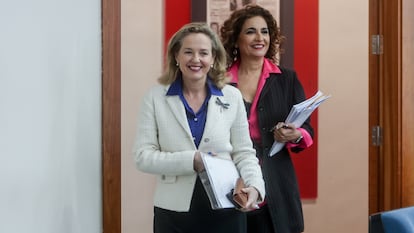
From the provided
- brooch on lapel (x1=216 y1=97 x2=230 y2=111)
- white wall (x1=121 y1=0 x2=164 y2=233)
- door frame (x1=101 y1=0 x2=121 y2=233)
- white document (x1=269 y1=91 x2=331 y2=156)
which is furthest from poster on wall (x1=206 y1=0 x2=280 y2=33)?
brooch on lapel (x1=216 y1=97 x2=230 y2=111)

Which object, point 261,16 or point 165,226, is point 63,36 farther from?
point 261,16

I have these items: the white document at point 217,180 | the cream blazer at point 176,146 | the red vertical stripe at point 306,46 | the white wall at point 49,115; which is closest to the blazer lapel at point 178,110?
the cream blazer at point 176,146

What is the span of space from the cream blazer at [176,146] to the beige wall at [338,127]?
1.31 meters

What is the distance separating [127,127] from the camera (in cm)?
296

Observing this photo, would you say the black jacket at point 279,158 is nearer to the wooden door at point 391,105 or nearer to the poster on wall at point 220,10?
the wooden door at point 391,105

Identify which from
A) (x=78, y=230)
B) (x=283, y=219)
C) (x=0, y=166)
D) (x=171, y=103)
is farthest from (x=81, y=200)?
(x=0, y=166)

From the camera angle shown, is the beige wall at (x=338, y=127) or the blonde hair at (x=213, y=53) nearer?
the blonde hair at (x=213, y=53)

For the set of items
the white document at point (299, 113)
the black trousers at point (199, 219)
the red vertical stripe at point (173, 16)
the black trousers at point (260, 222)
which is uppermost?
the red vertical stripe at point (173, 16)

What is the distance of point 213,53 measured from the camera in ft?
5.84

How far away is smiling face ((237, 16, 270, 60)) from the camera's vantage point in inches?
84.7

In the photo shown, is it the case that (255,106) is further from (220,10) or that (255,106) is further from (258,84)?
(220,10)

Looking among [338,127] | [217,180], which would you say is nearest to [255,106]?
[217,180]

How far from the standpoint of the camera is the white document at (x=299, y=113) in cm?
199

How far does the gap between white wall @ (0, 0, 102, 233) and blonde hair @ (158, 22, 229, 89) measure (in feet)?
1.08
